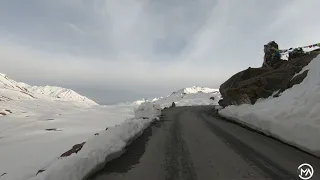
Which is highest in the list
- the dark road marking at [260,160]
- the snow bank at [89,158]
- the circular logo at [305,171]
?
the snow bank at [89,158]

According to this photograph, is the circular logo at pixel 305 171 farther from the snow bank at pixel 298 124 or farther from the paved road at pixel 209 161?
the snow bank at pixel 298 124

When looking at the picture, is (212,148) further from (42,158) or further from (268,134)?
(42,158)

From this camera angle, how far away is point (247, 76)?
3111cm

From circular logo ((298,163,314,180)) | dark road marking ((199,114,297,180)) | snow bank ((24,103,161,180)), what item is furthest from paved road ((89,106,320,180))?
snow bank ((24,103,161,180))

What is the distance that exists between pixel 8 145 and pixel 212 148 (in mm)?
13168

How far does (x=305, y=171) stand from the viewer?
6.86 metres

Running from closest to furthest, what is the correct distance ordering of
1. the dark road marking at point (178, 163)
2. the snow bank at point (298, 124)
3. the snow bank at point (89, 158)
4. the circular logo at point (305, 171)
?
the snow bank at point (89, 158), the circular logo at point (305, 171), the dark road marking at point (178, 163), the snow bank at point (298, 124)

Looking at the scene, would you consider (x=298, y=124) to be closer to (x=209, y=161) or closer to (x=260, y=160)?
(x=260, y=160)

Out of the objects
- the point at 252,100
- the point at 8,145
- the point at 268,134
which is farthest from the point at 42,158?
the point at 252,100

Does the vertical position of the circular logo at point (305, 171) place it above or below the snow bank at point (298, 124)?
below

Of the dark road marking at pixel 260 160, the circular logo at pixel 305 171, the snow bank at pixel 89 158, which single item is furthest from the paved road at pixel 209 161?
the snow bank at pixel 89 158

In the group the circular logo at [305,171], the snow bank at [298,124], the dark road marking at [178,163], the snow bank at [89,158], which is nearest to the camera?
the snow bank at [89,158]

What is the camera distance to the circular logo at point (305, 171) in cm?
643

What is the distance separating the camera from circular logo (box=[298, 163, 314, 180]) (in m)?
6.43
